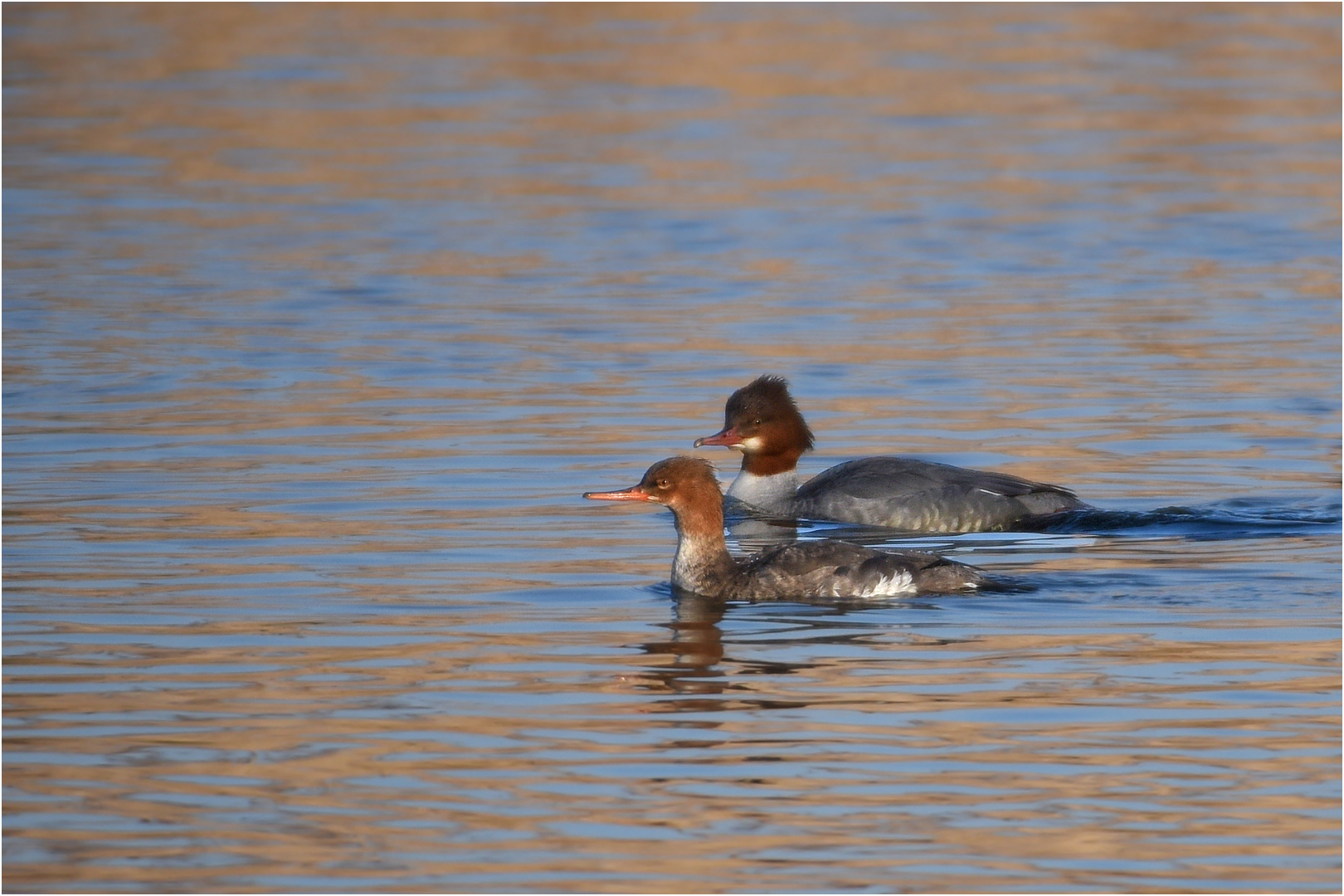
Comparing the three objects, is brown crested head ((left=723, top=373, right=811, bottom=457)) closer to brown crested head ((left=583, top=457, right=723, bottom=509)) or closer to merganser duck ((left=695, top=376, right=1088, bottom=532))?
merganser duck ((left=695, top=376, right=1088, bottom=532))

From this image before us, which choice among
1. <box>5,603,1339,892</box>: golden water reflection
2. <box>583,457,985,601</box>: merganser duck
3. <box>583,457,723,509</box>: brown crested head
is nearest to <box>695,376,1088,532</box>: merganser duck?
<box>583,457,985,601</box>: merganser duck

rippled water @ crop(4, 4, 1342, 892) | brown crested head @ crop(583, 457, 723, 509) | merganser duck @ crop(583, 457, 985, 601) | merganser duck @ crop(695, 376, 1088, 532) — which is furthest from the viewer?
merganser duck @ crop(695, 376, 1088, 532)

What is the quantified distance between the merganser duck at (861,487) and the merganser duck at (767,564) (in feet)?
5.17

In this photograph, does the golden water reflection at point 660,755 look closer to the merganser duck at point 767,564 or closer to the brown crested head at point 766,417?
the merganser duck at point 767,564

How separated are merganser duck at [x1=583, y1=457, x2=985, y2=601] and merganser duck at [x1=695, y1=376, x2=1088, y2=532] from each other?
158cm

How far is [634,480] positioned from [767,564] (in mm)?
2482

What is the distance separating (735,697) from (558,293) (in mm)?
11426

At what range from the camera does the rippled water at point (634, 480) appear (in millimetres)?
6895

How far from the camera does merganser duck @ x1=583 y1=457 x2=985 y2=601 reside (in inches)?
389

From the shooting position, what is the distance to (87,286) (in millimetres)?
19359

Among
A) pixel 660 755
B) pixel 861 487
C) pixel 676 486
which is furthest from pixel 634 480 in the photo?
pixel 660 755

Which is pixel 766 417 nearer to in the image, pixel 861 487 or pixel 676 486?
pixel 861 487

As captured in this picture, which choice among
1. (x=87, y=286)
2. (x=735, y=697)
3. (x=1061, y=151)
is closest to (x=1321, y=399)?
(x=735, y=697)

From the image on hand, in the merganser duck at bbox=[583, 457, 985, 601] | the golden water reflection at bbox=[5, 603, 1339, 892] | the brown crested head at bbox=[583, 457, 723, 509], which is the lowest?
the golden water reflection at bbox=[5, 603, 1339, 892]
